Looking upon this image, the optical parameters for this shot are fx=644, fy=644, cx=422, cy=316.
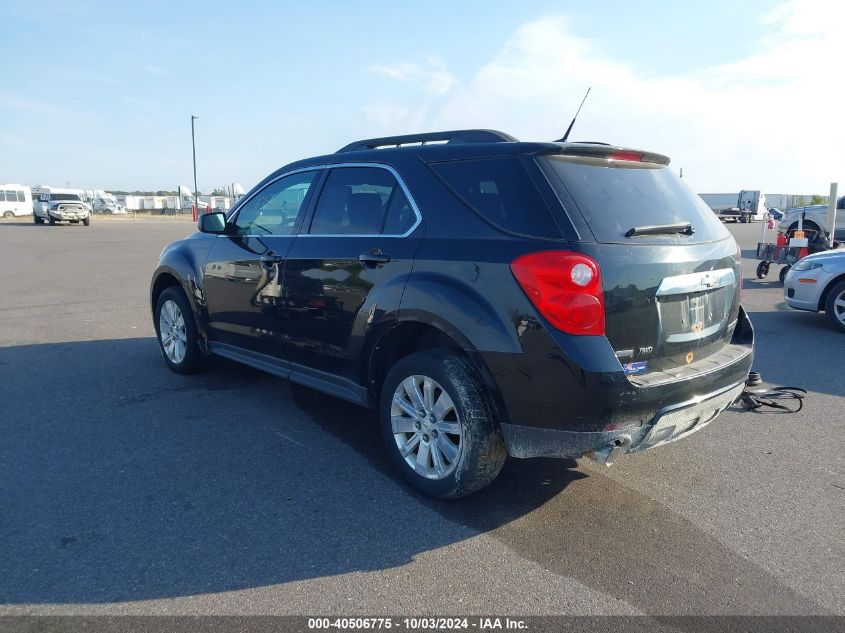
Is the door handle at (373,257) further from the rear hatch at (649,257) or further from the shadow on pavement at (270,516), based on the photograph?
the shadow on pavement at (270,516)

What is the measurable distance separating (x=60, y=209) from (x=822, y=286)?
3643cm

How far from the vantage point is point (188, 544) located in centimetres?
303

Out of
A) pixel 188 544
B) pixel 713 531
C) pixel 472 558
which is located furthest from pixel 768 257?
pixel 188 544

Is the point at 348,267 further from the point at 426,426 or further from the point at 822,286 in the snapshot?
the point at 822,286

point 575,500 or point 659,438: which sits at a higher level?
point 659,438

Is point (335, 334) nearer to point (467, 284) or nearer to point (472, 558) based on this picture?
point (467, 284)

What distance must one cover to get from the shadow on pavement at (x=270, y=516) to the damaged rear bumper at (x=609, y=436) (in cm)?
45

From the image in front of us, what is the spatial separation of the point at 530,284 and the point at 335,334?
1495 mm

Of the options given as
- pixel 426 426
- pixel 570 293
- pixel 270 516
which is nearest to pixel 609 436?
pixel 570 293

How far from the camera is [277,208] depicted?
473 centimetres

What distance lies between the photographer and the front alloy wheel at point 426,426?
336 centimetres

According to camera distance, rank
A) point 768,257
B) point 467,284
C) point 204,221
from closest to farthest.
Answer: point 467,284
point 204,221
point 768,257

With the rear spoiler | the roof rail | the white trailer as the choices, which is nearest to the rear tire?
the rear spoiler

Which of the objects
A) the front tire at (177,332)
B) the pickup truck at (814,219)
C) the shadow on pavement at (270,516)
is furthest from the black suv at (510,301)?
the pickup truck at (814,219)
